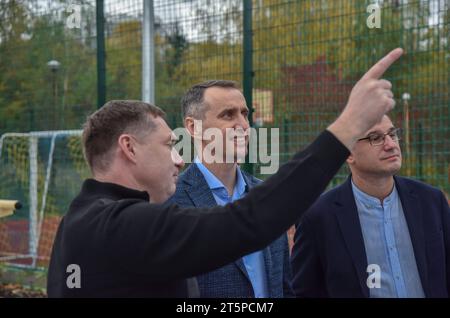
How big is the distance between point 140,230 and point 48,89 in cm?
711

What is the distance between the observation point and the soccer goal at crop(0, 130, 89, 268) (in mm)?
9086

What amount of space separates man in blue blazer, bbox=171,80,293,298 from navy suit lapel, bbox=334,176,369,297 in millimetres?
328

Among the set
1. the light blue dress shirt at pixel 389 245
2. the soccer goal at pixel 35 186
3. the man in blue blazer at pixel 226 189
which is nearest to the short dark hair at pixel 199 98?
the man in blue blazer at pixel 226 189

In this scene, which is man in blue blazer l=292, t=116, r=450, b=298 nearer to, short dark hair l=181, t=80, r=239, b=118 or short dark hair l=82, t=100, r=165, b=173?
short dark hair l=181, t=80, r=239, b=118

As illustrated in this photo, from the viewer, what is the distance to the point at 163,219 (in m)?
A: 1.92

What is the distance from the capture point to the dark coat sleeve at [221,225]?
6.02ft

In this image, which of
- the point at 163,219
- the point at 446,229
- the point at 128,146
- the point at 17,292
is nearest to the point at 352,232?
the point at 446,229

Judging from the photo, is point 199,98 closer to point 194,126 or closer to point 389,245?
point 194,126

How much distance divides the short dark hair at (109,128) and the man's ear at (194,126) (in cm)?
118

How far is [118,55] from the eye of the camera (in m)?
7.91

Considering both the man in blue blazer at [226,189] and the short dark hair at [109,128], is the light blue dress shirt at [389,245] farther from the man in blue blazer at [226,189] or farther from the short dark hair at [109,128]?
the short dark hair at [109,128]

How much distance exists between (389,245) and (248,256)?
68 cm
